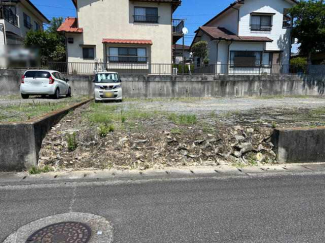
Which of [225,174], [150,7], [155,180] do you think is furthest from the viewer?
[150,7]

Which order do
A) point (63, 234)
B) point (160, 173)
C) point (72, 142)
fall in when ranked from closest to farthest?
point (63, 234)
point (160, 173)
point (72, 142)

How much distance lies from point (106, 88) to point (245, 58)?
1508 cm

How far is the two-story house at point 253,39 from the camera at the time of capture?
2198 centimetres

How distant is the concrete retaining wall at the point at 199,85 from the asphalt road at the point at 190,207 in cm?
1259

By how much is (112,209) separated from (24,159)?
2398 millimetres

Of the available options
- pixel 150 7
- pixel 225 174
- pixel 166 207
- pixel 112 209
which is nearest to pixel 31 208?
pixel 112 209

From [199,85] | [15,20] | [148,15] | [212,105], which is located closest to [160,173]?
[212,105]

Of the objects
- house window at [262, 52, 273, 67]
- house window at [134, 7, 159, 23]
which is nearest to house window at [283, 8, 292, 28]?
house window at [262, 52, 273, 67]

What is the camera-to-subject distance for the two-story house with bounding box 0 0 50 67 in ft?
64.2

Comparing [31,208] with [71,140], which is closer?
[31,208]

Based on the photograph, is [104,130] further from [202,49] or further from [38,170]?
Result: [202,49]

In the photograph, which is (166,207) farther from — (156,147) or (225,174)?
(156,147)

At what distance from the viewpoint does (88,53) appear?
1969 centimetres

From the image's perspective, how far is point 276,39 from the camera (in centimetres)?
2325
